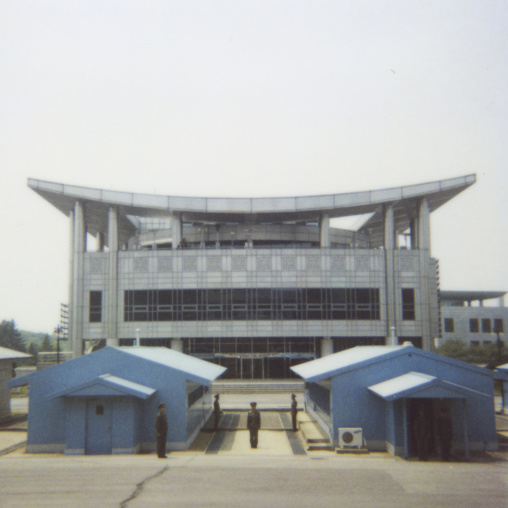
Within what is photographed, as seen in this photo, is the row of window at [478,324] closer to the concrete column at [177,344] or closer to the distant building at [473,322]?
the distant building at [473,322]

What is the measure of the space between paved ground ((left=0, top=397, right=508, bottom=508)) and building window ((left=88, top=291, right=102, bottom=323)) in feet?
108

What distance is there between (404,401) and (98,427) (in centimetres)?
1069

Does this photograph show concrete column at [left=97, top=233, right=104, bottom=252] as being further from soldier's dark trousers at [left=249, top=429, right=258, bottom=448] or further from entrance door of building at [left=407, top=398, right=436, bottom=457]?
entrance door of building at [left=407, top=398, right=436, bottom=457]

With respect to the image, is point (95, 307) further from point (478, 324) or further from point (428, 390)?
point (478, 324)

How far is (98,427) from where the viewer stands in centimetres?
1995

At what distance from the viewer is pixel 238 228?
5803 cm

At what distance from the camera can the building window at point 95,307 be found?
52562 mm

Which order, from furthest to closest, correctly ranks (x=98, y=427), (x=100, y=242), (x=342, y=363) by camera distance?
(x=100, y=242)
(x=342, y=363)
(x=98, y=427)

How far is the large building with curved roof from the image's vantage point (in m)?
51.6

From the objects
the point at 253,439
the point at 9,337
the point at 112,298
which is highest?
the point at 112,298

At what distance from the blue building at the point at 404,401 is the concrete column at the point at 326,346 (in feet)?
102

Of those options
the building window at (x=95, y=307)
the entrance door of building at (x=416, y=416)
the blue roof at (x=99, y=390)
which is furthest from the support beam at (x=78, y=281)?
the entrance door of building at (x=416, y=416)

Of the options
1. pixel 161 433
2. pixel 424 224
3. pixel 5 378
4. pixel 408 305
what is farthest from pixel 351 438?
pixel 424 224

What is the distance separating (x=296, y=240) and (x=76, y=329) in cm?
2317
